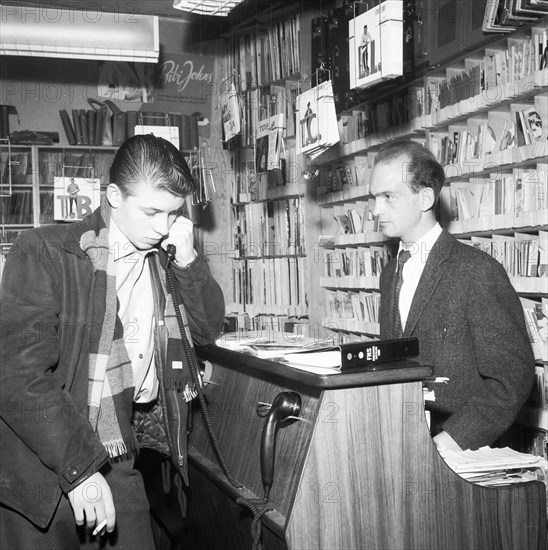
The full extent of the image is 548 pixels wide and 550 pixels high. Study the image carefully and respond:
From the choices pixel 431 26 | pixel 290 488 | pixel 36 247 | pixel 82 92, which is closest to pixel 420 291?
pixel 290 488

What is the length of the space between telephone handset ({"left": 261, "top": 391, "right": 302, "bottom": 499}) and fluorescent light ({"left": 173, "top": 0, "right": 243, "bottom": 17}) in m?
2.91

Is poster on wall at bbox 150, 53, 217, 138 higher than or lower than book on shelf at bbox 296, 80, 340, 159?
higher

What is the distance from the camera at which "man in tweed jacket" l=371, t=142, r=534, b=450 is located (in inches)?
90.7

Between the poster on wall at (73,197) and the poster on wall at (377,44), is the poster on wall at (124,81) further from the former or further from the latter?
the poster on wall at (377,44)

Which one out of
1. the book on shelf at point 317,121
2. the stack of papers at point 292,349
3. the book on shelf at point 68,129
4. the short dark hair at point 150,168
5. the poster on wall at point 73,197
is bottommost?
the stack of papers at point 292,349

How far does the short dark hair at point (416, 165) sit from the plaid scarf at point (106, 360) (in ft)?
3.78

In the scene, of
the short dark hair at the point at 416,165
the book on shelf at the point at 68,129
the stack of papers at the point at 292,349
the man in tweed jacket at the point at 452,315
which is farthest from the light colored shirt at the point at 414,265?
the book on shelf at the point at 68,129

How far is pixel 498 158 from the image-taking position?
11.1ft

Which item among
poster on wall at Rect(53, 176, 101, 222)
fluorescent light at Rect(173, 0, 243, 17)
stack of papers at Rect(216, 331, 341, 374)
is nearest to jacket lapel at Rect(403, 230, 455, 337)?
stack of papers at Rect(216, 331, 341, 374)

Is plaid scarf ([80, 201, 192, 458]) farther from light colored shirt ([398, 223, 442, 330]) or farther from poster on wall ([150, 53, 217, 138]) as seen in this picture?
poster on wall ([150, 53, 217, 138])

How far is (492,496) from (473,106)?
7.55 feet

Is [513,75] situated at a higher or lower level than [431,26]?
lower

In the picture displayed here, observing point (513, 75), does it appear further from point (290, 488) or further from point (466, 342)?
point (290, 488)

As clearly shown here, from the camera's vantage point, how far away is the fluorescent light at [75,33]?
4723 mm
